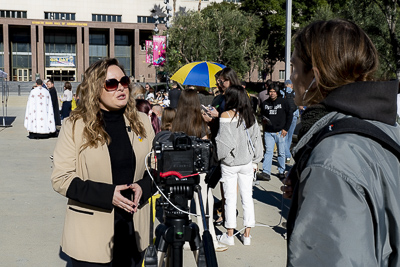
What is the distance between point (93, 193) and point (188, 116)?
273 centimetres

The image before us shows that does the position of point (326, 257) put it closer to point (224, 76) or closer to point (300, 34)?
point (300, 34)

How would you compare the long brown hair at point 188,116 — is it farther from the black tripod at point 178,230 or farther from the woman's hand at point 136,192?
the black tripod at point 178,230

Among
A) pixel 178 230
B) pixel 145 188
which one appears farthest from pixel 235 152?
pixel 178 230

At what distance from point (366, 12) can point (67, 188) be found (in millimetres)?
24323

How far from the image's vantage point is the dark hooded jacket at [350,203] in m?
1.39

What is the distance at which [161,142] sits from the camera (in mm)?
2377

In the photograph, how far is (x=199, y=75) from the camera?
9062 millimetres

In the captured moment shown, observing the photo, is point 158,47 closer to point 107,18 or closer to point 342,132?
point 342,132

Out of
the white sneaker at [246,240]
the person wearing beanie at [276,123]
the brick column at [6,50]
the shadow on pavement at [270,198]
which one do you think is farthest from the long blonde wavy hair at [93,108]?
the brick column at [6,50]

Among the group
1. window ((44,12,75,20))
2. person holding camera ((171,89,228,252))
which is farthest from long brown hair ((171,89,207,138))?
window ((44,12,75,20))

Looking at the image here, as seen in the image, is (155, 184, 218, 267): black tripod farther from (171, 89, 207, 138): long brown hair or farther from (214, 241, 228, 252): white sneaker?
(214, 241, 228, 252): white sneaker

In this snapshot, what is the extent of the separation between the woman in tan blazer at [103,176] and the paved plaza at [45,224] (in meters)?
1.29

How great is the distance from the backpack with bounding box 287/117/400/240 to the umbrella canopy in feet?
23.2

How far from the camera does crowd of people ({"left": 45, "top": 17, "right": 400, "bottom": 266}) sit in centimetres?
141
